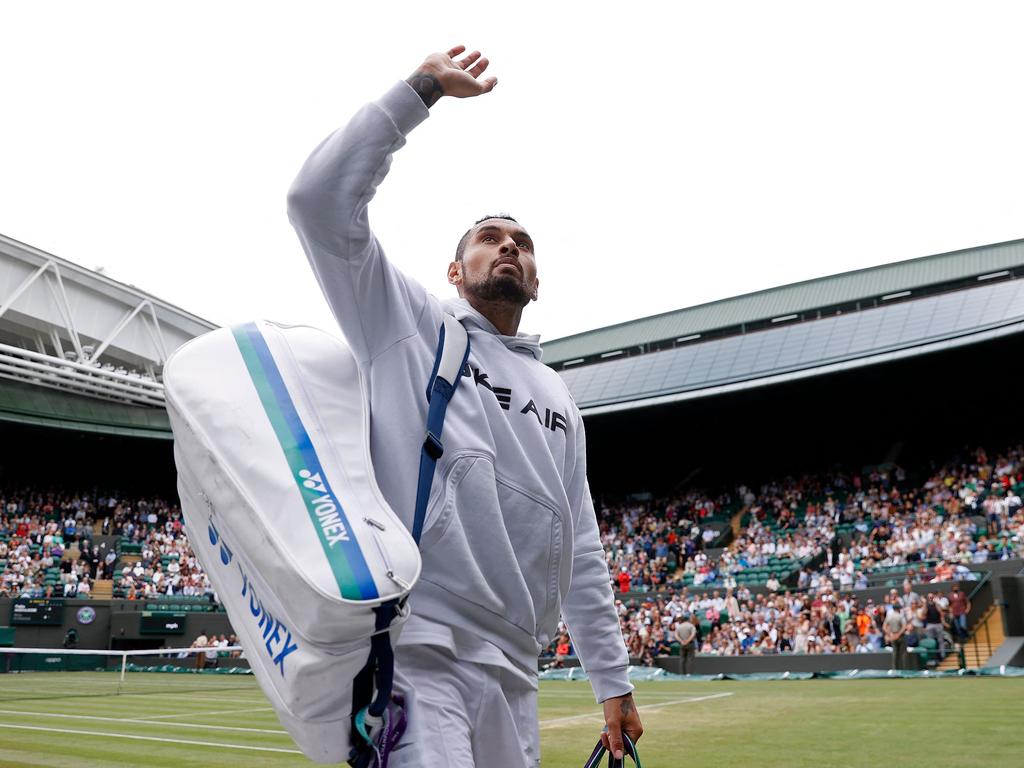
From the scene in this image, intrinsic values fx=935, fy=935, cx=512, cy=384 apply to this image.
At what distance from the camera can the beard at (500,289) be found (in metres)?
2.95

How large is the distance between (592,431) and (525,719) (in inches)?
1413

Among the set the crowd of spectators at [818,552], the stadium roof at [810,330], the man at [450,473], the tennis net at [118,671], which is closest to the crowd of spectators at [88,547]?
the tennis net at [118,671]

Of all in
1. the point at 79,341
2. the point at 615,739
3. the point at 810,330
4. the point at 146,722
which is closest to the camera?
the point at 615,739

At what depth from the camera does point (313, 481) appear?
203 cm

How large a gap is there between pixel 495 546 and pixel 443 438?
0.32 meters

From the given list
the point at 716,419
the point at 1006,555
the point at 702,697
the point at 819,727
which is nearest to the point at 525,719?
the point at 819,727

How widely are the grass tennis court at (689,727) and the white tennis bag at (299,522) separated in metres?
5.88

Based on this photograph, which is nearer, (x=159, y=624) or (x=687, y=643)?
(x=687, y=643)

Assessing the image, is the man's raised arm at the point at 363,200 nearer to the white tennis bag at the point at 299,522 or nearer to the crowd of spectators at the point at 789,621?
the white tennis bag at the point at 299,522

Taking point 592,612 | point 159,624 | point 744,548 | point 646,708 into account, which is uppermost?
point 592,612

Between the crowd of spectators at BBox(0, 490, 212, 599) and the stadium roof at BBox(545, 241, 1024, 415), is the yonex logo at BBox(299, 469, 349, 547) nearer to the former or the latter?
the crowd of spectators at BBox(0, 490, 212, 599)

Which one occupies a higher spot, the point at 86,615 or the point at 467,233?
the point at 467,233

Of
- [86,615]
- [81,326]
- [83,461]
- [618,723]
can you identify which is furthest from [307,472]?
[83,461]

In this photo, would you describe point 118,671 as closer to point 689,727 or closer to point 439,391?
point 689,727
